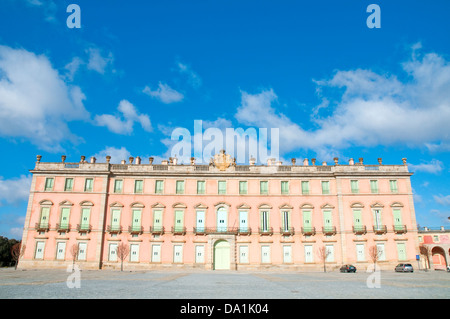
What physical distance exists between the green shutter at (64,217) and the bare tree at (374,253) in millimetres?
34772

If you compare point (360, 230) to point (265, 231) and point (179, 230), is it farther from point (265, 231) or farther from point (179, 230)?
point (179, 230)

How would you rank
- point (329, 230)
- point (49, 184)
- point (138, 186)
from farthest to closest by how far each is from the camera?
point (138, 186)
point (49, 184)
point (329, 230)

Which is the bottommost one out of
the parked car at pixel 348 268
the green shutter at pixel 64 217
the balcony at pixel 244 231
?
the parked car at pixel 348 268

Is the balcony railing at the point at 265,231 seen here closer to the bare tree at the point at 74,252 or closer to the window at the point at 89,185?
the window at the point at 89,185

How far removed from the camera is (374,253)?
36094 mm

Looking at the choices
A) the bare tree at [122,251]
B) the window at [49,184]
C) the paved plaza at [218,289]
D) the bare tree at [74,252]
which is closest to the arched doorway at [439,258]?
the paved plaza at [218,289]

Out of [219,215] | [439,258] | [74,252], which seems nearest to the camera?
[74,252]

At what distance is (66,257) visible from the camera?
37.5 metres

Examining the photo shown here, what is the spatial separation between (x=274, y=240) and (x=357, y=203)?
1093 cm

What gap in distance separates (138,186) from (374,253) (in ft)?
92.4

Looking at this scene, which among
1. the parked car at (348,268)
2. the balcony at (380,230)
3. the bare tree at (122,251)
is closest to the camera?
the parked car at (348,268)

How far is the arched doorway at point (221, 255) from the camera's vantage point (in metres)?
38.0

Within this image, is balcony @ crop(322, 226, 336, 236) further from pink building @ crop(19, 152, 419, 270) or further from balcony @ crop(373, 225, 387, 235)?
balcony @ crop(373, 225, 387, 235)

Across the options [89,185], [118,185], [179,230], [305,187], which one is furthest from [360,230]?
[89,185]
